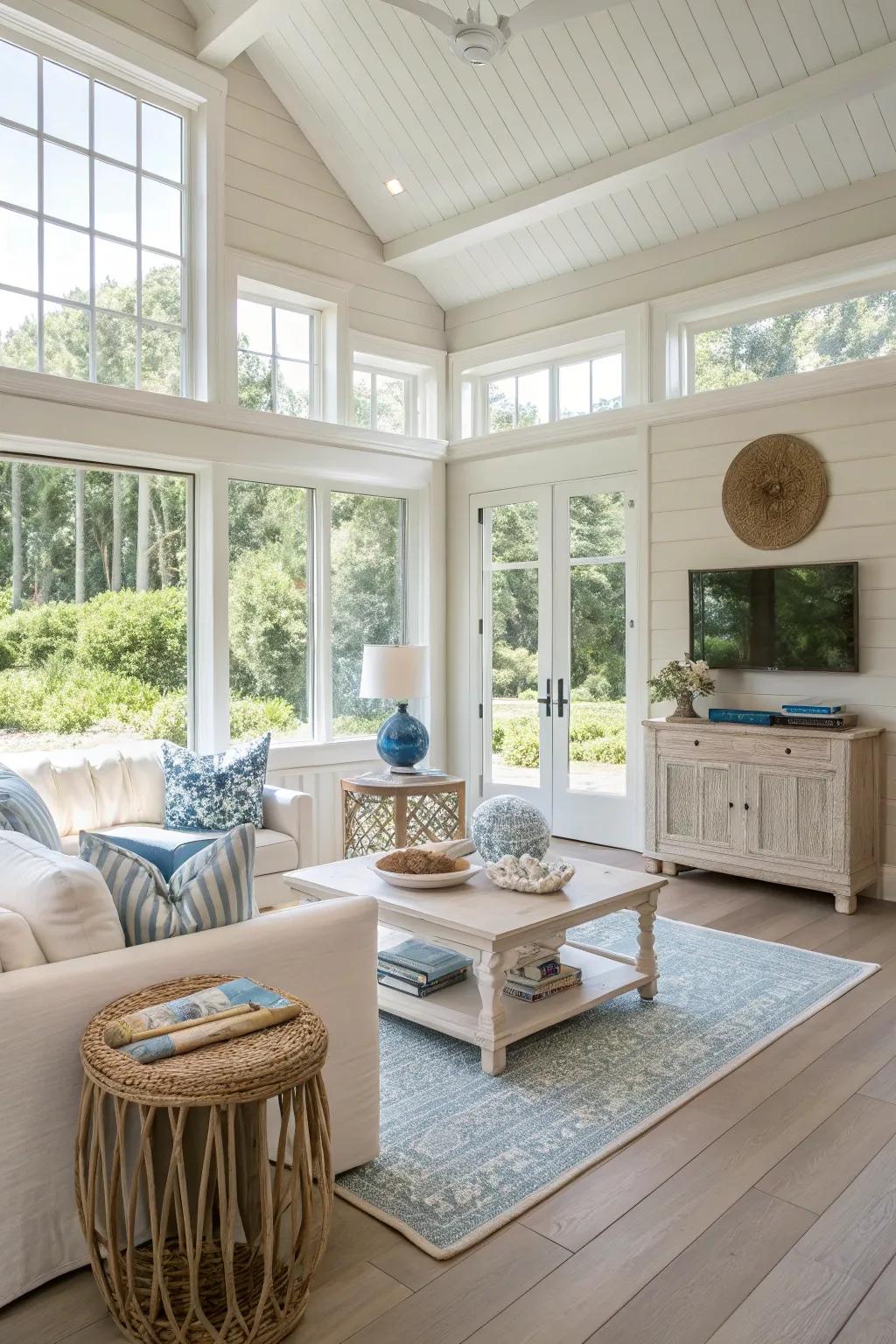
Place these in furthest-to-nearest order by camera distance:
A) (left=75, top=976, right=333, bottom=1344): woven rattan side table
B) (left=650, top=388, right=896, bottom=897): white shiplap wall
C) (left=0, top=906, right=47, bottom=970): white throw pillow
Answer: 1. (left=650, top=388, right=896, bottom=897): white shiplap wall
2. (left=0, top=906, right=47, bottom=970): white throw pillow
3. (left=75, top=976, right=333, bottom=1344): woven rattan side table

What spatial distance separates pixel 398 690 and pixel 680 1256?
3.21m

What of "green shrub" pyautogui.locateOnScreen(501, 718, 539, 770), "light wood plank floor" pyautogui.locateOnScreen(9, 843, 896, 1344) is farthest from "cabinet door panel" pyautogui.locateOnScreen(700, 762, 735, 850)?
"light wood plank floor" pyautogui.locateOnScreen(9, 843, 896, 1344)

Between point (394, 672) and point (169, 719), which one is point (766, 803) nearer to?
point (394, 672)

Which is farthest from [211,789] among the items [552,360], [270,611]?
[552,360]

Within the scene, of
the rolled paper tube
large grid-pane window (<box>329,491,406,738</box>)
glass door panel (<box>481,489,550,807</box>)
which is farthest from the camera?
glass door panel (<box>481,489,550,807</box>)

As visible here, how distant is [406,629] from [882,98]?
3.75 meters

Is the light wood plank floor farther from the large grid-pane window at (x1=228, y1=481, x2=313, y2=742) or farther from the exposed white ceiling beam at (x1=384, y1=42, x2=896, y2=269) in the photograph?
the exposed white ceiling beam at (x1=384, y1=42, x2=896, y2=269)

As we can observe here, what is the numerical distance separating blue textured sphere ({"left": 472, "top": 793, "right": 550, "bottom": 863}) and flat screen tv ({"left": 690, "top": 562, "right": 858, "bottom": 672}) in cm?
214

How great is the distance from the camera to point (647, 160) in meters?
4.85

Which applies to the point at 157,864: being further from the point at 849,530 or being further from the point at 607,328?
the point at 607,328

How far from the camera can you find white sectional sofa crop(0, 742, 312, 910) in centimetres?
418

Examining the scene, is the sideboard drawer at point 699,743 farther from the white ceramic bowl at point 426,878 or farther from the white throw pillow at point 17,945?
the white throw pillow at point 17,945

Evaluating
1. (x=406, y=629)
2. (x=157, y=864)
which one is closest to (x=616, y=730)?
(x=406, y=629)

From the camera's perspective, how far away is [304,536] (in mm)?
5809
